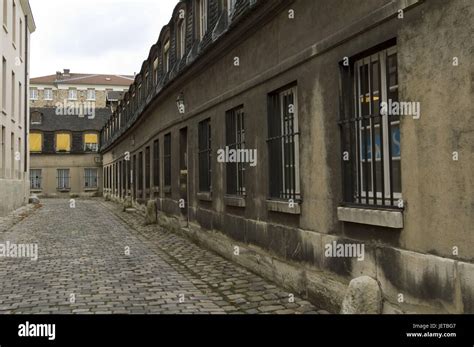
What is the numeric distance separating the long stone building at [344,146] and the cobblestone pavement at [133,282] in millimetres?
460

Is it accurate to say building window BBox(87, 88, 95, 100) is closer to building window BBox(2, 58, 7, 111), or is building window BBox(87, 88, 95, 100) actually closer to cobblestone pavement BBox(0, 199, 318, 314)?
building window BBox(2, 58, 7, 111)

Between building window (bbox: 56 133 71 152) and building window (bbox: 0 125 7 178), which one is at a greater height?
building window (bbox: 56 133 71 152)

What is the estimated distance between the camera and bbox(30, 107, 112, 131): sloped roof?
166 ft

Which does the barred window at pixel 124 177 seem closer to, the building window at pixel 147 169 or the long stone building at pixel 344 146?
the building window at pixel 147 169

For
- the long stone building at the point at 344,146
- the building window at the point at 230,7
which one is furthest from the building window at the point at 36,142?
the building window at the point at 230,7

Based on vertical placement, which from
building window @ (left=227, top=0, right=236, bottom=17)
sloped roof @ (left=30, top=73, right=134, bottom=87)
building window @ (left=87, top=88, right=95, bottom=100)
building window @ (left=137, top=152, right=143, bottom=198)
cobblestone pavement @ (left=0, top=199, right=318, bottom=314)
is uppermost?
sloped roof @ (left=30, top=73, right=134, bottom=87)

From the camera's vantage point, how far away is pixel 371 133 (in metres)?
5.20

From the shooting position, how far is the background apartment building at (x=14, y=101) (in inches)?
811

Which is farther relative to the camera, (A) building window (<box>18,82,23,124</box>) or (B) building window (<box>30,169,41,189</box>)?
(B) building window (<box>30,169,41,189</box>)

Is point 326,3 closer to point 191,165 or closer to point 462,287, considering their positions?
point 462,287

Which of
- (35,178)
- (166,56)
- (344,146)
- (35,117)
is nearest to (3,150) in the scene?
(166,56)

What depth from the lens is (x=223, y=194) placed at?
10.0 meters

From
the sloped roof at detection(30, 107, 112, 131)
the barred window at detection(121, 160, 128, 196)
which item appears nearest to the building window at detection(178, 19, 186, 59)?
Result: the barred window at detection(121, 160, 128, 196)

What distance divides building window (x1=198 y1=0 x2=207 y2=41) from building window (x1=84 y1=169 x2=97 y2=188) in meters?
38.6
